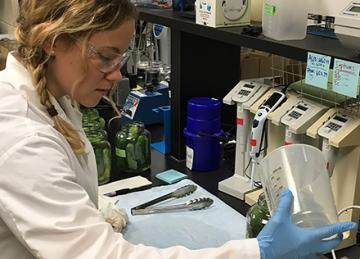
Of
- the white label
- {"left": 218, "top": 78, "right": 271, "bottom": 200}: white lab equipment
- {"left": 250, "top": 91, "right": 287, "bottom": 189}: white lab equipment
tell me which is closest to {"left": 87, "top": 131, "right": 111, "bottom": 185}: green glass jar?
the white label

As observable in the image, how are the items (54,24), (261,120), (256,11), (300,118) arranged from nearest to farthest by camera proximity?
(54,24), (300,118), (261,120), (256,11)

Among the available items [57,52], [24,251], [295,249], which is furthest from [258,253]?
[57,52]

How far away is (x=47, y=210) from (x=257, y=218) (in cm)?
64

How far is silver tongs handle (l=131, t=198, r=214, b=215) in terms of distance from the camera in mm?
1649

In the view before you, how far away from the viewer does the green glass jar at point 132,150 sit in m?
1.99

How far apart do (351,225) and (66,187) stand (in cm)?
59

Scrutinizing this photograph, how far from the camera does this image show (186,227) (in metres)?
1.56

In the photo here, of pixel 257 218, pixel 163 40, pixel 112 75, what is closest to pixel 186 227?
pixel 257 218

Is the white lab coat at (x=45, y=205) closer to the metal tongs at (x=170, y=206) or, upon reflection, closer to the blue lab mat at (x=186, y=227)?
the blue lab mat at (x=186, y=227)

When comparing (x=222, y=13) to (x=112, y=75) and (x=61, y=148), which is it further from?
(x=61, y=148)

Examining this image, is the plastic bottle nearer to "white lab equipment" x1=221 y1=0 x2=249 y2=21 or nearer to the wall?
"white lab equipment" x1=221 y1=0 x2=249 y2=21

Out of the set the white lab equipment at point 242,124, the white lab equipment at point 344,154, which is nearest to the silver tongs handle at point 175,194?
the white lab equipment at point 242,124

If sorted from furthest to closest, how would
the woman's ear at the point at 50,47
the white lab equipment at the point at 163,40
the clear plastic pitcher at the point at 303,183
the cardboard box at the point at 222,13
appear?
1. the white lab equipment at the point at 163,40
2. the cardboard box at the point at 222,13
3. the clear plastic pitcher at the point at 303,183
4. the woman's ear at the point at 50,47

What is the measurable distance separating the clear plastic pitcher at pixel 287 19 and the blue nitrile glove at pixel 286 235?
0.63 metres
